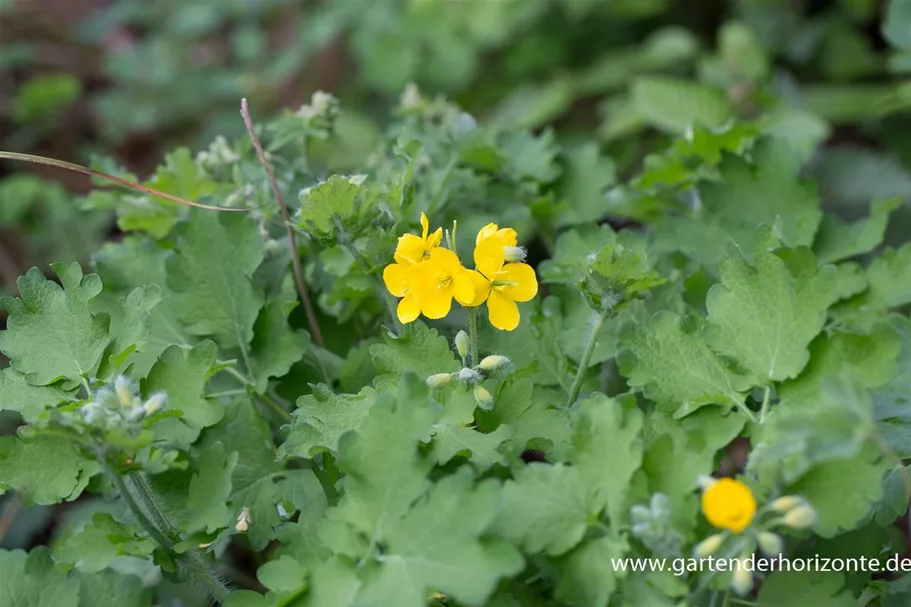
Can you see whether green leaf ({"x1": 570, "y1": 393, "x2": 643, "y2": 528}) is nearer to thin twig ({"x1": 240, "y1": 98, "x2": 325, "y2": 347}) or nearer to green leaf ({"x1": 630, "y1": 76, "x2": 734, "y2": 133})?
thin twig ({"x1": 240, "y1": 98, "x2": 325, "y2": 347})

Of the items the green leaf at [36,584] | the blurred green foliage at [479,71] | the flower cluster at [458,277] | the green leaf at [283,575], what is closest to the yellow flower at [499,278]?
the flower cluster at [458,277]

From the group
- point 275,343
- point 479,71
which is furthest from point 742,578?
point 479,71

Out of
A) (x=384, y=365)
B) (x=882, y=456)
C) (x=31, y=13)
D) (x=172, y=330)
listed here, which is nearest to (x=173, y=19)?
(x=31, y=13)

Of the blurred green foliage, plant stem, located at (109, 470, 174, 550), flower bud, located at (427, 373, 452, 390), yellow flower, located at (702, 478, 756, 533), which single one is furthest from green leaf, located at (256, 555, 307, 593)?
the blurred green foliage

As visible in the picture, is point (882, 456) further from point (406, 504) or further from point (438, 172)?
point (438, 172)

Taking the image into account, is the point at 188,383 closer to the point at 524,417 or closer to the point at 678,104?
the point at 524,417
